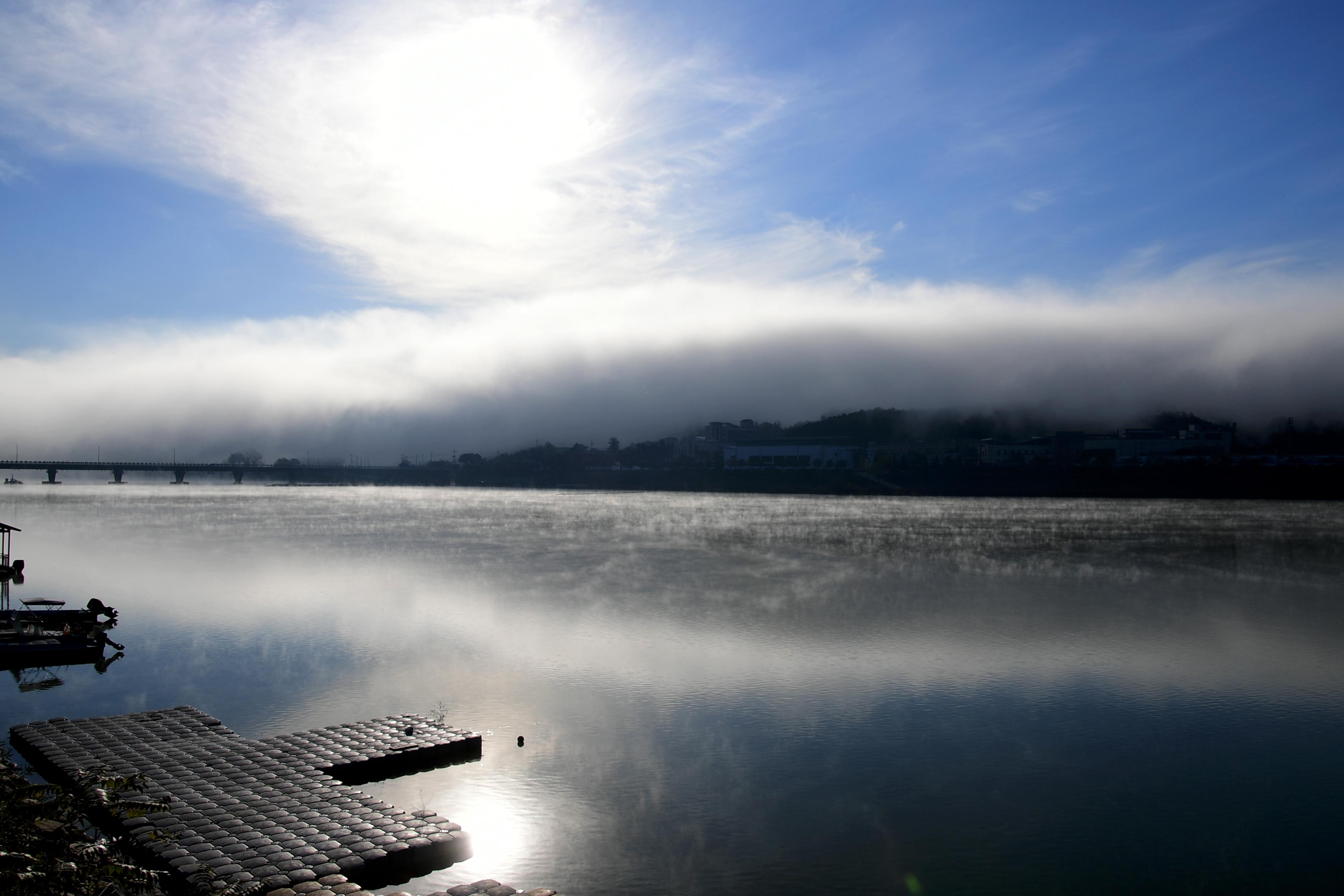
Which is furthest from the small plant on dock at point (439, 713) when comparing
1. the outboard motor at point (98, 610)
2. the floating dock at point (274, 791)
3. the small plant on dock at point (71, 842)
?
the outboard motor at point (98, 610)

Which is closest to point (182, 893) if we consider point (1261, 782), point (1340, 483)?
point (1261, 782)

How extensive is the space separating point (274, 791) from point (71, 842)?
3654mm

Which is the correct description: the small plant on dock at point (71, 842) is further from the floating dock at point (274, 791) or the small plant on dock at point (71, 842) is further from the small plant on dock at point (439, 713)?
the small plant on dock at point (439, 713)

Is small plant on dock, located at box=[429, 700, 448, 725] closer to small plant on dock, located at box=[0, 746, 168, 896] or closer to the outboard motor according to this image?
small plant on dock, located at box=[0, 746, 168, 896]

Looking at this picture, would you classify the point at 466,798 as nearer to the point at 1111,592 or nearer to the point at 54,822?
the point at 54,822

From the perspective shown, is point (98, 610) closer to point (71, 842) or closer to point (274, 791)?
point (274, 791)

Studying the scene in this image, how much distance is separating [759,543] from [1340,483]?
11121 cm

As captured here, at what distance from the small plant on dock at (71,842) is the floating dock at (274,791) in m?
0.43

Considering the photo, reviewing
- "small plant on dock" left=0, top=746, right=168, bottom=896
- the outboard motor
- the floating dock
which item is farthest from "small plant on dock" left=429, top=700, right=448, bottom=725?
the outboard motor

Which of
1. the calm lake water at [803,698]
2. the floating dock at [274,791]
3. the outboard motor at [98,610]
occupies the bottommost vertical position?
the calm lake water at [803,698]

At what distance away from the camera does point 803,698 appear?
1825cm

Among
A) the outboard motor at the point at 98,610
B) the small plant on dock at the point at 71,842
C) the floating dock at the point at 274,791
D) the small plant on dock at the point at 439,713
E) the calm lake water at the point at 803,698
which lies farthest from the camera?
the outboard motor at the point at 98,610

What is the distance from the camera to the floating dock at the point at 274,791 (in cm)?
960

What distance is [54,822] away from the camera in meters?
10.6
